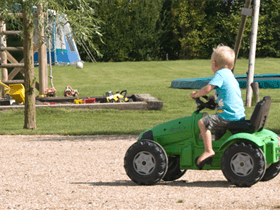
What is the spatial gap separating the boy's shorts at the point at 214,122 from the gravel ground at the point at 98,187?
2.09ft

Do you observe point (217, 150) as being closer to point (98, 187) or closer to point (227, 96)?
point (227, 96)

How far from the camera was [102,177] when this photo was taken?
18.6ft

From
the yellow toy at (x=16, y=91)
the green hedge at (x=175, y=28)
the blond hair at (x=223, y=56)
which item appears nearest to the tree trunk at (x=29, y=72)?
the yellow toy at (x=16, y=91)

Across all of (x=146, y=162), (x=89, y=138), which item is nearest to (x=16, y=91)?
(x=89, y=138)

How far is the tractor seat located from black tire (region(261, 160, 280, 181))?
0.51 m

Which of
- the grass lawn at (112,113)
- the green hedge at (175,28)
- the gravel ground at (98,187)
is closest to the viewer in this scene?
the gravel ground at (98,187)

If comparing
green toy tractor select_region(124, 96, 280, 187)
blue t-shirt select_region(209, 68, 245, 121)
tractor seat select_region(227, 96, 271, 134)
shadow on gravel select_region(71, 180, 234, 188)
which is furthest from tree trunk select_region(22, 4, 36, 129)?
tractor seat select_region(227, 96, 271, 134)

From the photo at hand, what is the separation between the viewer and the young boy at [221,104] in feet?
16.1

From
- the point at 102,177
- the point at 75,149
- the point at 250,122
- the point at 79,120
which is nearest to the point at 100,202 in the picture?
the point at 102,177

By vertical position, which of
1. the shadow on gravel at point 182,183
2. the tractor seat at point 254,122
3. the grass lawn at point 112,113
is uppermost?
the tractor seat at point 254,122

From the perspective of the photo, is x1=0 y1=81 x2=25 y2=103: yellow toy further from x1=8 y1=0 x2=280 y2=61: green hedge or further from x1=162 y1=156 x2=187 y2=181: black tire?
x1=8 y1=0 x2=280 y2=61: green hedge

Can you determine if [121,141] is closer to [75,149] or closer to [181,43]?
[75,149]

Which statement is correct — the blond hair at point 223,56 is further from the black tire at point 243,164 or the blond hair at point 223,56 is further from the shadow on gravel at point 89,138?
the shadow on gravel at point 89,138

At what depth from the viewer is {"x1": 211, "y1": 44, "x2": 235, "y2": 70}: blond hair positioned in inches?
196
